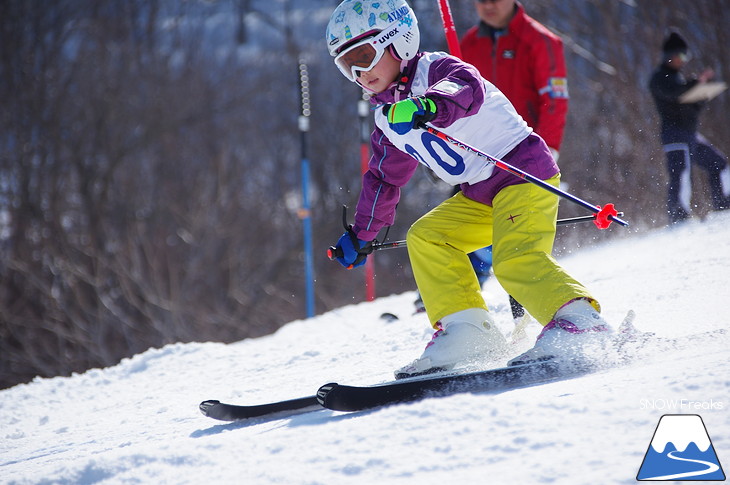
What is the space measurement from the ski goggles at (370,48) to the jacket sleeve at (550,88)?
168 centimetres

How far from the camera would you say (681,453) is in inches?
75.3

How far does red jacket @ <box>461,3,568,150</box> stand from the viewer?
464cm

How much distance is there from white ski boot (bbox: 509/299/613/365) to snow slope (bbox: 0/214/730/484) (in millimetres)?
157

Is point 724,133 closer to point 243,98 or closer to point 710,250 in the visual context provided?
point 710,250

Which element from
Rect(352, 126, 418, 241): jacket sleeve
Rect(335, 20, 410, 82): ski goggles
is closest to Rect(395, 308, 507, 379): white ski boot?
A: Rect(352, 126, 418, 241): jacket sleeve

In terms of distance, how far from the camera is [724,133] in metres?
9.42

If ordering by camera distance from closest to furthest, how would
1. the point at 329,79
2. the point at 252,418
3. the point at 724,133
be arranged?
the point at 252,418, the point at 724,133, the point at 329,79

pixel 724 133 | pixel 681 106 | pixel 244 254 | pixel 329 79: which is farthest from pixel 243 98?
pixel 681 106

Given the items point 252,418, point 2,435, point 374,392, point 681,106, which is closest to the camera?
point 374,392

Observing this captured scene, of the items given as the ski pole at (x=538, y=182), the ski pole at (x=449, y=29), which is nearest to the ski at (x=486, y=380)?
the ski pole at (x=538, y=182)

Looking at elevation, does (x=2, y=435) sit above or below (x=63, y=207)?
below

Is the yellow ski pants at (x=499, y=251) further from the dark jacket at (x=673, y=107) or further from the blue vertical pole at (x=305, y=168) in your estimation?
the blue vertical pole at (x=305, y=168)

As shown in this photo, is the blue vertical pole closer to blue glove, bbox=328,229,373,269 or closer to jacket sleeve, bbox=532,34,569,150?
jacket sleeve, bbox=532,34,569,150

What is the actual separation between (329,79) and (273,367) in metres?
19.2
